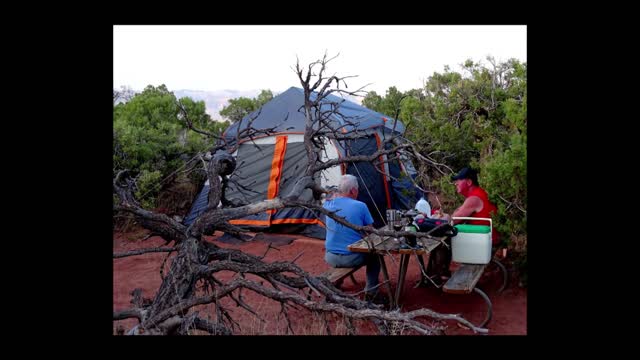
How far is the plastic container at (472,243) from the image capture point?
4.08m

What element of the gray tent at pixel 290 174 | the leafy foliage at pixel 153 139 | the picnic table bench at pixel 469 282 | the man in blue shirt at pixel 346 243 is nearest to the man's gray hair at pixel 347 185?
the man in blue shirt at pixel 346 243

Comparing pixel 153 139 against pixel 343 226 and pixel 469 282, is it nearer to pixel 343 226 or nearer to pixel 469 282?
pixel 343 226

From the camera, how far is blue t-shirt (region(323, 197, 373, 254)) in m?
4.22

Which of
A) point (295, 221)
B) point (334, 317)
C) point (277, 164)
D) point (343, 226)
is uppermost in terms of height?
point (277, 164)

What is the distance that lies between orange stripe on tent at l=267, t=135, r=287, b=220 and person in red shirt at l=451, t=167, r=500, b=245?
362cm

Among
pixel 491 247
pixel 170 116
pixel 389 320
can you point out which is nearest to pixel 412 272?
pixel 491 247

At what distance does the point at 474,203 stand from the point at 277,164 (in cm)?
396

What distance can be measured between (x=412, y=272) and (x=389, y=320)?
284cm

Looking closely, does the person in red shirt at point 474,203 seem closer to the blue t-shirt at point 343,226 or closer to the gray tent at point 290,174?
the blue t-shirt at point 343,226

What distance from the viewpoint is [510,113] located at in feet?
13.3

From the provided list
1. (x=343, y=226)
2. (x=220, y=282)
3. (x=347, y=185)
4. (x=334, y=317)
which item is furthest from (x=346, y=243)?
(x=220, y=282)

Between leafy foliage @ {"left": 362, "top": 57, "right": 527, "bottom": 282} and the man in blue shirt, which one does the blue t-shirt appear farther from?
leafy foliage @ {"left": 362, "top": 57, "right": 527, "bottom": 282}

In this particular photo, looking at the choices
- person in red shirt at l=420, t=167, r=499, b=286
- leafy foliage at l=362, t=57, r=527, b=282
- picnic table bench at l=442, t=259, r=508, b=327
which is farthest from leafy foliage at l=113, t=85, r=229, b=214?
picnic table bench at l=442, t=259, r=508, b=327

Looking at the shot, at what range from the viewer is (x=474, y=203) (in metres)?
4.30
